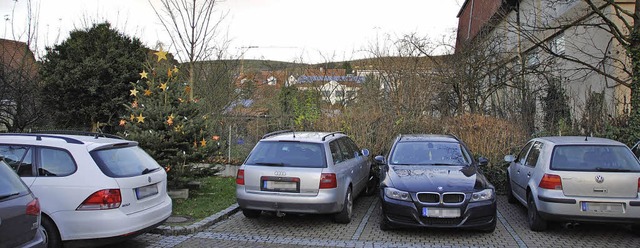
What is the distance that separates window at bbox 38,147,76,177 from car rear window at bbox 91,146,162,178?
27cm

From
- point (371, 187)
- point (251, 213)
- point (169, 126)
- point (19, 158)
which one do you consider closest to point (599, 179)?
point (371, 187)

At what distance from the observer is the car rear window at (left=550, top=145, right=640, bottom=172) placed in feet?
23.0

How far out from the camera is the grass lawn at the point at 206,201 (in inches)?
331

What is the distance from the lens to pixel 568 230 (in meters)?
7.52

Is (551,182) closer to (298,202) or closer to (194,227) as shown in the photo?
(298,202)

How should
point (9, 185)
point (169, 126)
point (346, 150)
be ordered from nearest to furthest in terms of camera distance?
point (9, 185) → point (346, 150) → point (169, 126)

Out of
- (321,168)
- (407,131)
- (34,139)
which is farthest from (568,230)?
(34,139)

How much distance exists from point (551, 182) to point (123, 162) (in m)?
6.08

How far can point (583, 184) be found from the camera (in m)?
6.80

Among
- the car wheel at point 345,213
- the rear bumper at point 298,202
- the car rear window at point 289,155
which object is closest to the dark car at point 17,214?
the rear bumper at point 298,202

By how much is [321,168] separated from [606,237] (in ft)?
14.8

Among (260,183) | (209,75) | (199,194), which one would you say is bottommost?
(199,194)

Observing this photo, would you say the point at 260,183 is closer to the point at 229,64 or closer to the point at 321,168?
the point at 321,168

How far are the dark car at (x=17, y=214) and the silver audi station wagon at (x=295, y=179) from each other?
354 cm
